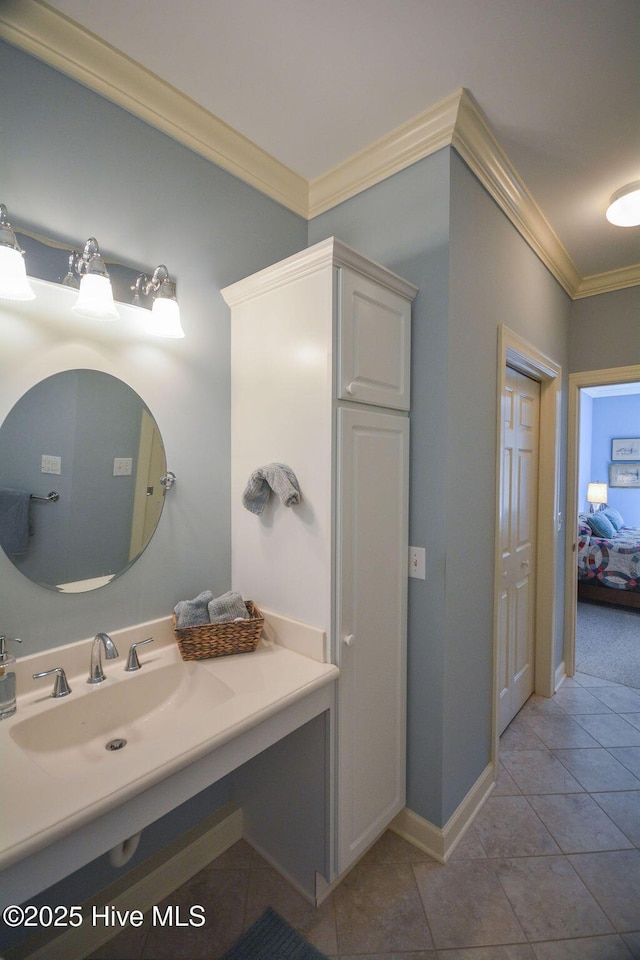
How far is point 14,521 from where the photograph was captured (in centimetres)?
114

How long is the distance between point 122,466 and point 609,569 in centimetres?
468

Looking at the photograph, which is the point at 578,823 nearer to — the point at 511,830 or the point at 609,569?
the point at 511,830

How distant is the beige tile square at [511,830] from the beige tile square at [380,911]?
287 mm

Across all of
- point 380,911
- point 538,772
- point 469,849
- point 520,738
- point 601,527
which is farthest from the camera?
point 601,527

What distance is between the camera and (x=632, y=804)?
6.09ft

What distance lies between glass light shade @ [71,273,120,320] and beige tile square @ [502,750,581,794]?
251cm

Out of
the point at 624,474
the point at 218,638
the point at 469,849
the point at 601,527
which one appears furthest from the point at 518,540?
the point at 624,474

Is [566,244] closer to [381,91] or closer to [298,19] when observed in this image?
[381,91]

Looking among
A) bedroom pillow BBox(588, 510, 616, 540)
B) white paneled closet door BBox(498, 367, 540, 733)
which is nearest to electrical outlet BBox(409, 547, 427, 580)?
white paneled closet door BBox(498, 367, 540, 733)

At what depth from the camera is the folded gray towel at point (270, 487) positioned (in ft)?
4.45

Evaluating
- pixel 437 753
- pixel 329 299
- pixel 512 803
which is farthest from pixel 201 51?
pixel 512 803

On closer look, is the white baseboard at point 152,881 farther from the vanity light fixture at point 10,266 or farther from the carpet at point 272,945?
the vanity light fixture at point 10,266

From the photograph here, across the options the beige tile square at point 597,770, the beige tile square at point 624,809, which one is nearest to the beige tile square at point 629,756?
the beige tile square at point 597,770

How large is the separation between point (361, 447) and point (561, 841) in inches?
68.2
